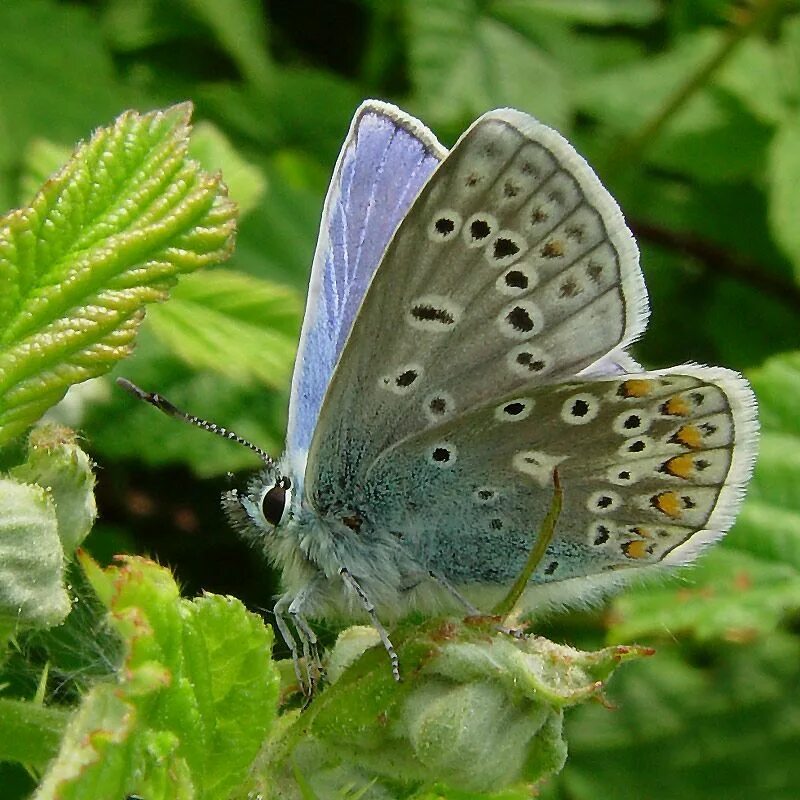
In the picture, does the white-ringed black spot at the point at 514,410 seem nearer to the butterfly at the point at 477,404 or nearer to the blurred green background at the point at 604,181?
the butterfly at the point at 477,404

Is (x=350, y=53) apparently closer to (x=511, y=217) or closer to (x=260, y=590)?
(x=260, y=590)

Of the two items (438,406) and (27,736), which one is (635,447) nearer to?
(438,406)

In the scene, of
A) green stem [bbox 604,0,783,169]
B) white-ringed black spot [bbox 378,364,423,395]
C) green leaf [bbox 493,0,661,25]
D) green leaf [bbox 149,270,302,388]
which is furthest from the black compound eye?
green leaf [bbox 493,0,661,25]

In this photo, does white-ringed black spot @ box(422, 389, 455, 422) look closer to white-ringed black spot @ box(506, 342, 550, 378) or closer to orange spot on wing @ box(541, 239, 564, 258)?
white-ringed black spot @ box(506, 342, 550, 378)

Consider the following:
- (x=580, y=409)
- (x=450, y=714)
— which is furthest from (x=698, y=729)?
(x=450, y=714)

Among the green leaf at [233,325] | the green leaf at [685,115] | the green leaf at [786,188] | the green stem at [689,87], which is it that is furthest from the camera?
the green leaf at [685,115]

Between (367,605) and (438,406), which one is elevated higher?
→ (438,406)

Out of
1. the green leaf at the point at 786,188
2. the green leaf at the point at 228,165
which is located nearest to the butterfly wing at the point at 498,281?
the green leaf at the point at 228,165
